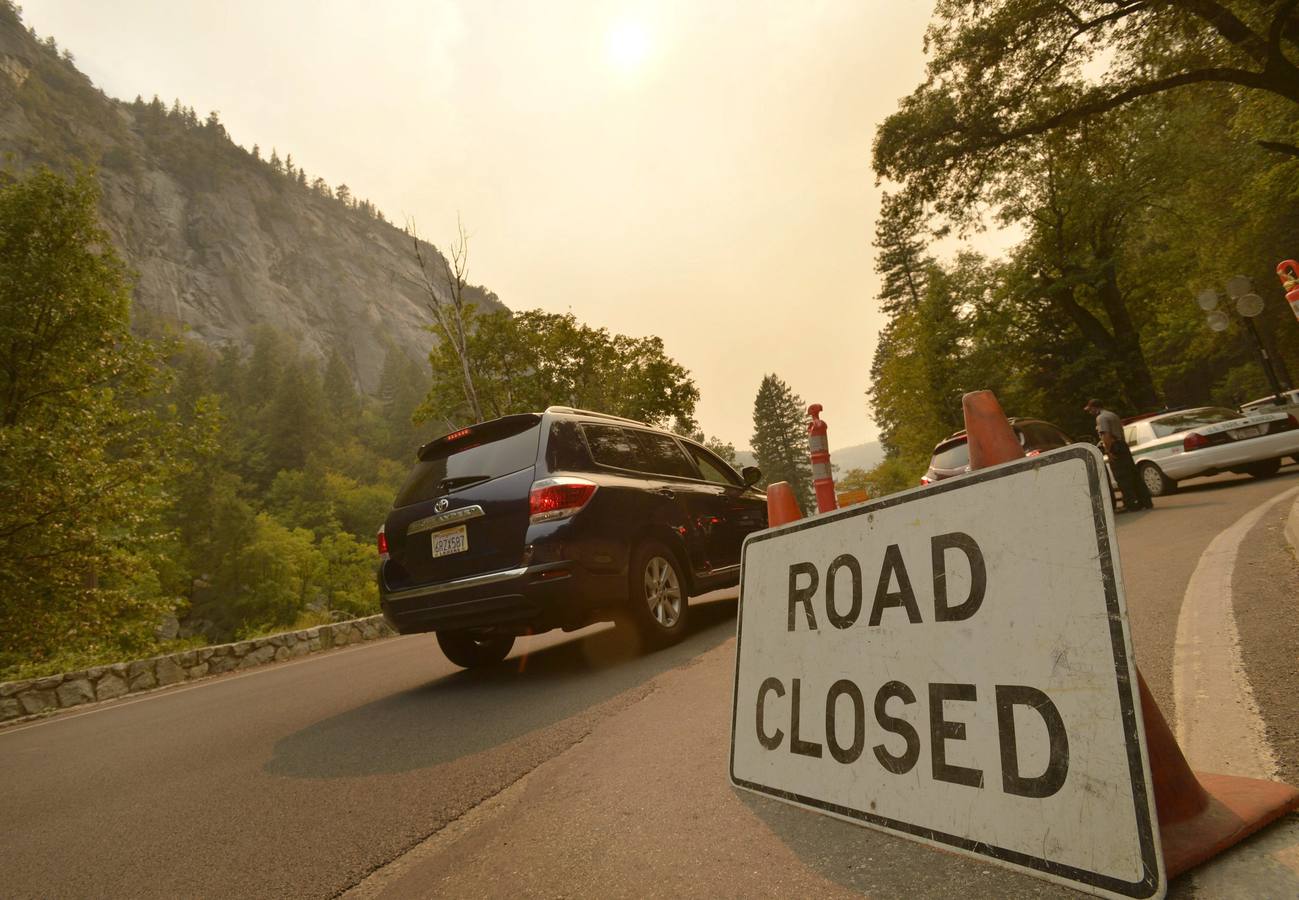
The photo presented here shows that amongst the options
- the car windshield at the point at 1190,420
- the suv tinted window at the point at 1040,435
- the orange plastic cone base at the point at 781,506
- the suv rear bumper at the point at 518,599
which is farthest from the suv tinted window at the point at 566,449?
the car windshield at the point at 1190,420

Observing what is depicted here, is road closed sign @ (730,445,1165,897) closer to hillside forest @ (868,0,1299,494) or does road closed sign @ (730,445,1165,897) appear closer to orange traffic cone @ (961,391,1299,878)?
orange traffic cone @ (961,391,1299,878)

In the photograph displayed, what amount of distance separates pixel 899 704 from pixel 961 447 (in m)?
8.22

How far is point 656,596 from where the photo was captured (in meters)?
5.34

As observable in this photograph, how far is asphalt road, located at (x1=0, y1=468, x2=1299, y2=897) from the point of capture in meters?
2.52

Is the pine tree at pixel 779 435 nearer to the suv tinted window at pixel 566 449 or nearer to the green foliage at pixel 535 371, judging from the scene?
the green foliage at pixel 535 371

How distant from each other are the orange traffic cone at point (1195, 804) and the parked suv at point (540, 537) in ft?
10.7

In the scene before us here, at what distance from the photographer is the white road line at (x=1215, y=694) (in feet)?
6.83

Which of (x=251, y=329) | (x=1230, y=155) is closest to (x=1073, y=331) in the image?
(x=1230, y=155)

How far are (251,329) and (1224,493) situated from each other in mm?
112734

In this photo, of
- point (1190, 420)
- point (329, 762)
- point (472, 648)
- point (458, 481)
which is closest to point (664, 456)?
point (458, 481)

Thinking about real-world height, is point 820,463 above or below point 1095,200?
below

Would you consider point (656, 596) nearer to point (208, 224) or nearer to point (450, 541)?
point (450, 541)

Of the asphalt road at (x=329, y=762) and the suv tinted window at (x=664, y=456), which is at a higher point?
the suv tinted window at (x=664, y=456)

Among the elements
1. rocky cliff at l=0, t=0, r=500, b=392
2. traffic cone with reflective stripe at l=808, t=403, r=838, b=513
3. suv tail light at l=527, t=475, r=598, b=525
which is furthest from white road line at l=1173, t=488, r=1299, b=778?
rocky cliff at l=0, t=0, r=500, b=392
